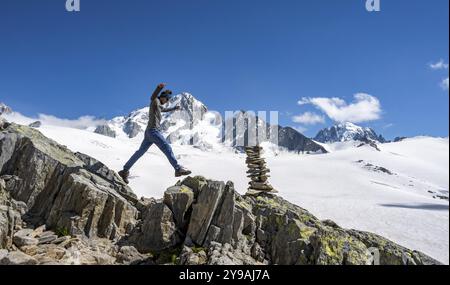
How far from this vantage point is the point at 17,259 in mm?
9906

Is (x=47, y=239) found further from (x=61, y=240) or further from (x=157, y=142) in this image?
(x=157, y=142)

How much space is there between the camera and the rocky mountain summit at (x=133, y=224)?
39.5ft

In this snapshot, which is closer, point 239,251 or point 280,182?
point 239,251

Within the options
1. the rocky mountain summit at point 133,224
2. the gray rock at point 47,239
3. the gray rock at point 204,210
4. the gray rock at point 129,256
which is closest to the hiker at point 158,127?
the rocky mountain summit at point 133,224

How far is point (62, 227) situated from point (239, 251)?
6.29m

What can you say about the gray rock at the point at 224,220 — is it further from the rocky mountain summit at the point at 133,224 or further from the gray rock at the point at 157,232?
the gray rock at the point at 157,232

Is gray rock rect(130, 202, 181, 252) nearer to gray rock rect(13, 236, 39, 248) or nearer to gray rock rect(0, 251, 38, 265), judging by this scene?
gray rock rect(13, 236, 39, 248)

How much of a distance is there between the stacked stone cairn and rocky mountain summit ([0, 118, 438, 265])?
34.7 ft

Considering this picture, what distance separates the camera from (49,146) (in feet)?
53.2

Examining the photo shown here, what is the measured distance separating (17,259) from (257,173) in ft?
66.7

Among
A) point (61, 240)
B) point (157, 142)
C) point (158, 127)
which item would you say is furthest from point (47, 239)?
point (158, 127)

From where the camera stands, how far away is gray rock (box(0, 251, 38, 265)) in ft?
32.0
